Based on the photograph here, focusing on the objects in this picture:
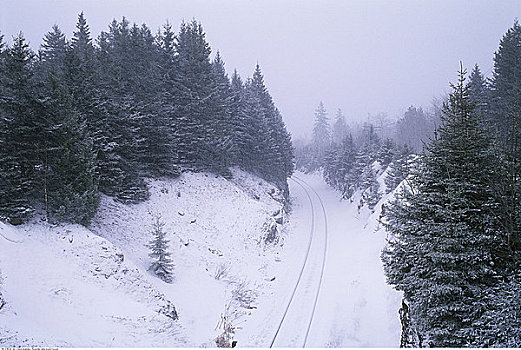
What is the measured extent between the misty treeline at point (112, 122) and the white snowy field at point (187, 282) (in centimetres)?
175

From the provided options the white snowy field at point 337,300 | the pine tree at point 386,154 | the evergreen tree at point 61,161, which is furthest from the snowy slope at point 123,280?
the pine tree at point 386,154

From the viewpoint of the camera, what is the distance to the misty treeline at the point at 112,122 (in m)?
14.2

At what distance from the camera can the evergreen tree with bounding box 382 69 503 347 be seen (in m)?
8.71

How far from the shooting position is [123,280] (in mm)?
13430

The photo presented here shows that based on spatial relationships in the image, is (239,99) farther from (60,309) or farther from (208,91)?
(60,309)

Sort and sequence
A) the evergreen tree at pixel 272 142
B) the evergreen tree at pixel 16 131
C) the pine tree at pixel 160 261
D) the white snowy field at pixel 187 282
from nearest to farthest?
1. the white snowy field at pixel 187 282
2. the evergreen tree at pixel 16 131
3. the pine tree at pixel 160 261
4. the evergreen tree at pixel 272 142

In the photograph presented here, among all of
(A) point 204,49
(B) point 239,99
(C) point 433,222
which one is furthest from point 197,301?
(B) point 239,99

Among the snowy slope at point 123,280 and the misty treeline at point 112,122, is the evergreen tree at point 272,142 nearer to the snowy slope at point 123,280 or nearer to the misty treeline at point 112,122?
the misty treeline at point 112,122

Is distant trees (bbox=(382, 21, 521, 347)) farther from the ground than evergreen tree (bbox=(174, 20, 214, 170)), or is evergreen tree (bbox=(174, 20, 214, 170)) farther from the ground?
evergreen tree (bbox=(174, 20, 214, 170))

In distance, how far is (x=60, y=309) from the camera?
34.7ft

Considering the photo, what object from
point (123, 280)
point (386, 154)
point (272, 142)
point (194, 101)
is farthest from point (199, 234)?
point (386, 154)

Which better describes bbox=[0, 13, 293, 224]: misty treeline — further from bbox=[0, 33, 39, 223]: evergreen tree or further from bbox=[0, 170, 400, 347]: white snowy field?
bbox=[0, 170, 400, 347]: white snowy field

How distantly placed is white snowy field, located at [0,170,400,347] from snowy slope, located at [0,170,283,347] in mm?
51

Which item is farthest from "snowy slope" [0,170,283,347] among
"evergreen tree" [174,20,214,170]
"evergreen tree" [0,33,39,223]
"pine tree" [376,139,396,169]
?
"pine tree" [376,139,396,169]
